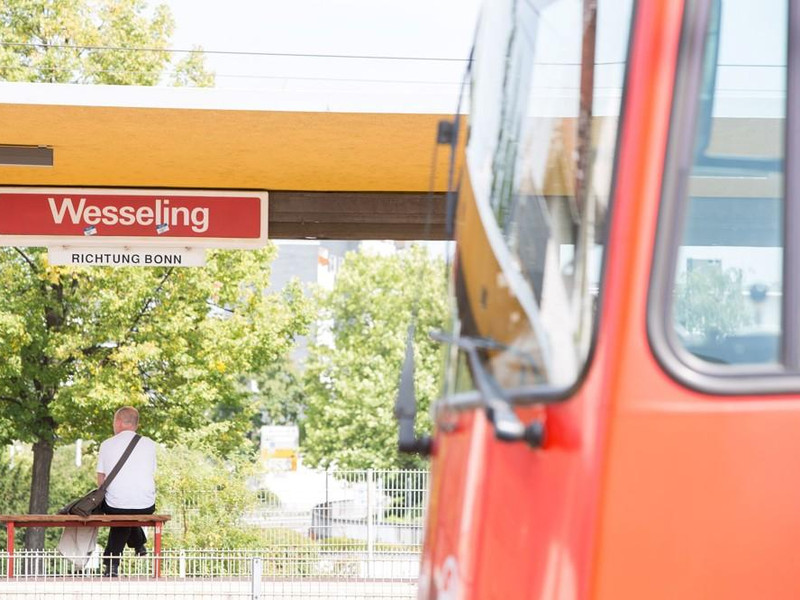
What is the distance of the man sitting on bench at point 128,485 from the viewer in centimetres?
1045

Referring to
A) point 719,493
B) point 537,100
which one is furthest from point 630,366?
point 537,100

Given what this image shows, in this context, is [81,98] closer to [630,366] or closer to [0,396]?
[630,366]

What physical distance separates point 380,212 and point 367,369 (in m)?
37.0

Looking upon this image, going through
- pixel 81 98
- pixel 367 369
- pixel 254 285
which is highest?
pixel 81 98

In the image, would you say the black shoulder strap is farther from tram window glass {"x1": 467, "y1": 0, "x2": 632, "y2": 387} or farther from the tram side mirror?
tram window glass {"x1": 467, "y1": 0, "x2": 632, "y2": 387}

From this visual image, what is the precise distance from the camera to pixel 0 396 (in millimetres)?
23844

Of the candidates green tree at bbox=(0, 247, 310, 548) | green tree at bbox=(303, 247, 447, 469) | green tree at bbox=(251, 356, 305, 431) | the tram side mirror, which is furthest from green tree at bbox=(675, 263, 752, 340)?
green tree at bbox=(251, 356, 305, 431)

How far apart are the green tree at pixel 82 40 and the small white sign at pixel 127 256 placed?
1298cm

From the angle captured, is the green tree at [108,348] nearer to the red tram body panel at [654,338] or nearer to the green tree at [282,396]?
the red tram body panel at [654,338]

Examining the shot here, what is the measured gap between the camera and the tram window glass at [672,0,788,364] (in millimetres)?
2570

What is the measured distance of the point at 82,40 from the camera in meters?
24.1

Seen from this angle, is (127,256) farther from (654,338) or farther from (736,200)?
(654,338)

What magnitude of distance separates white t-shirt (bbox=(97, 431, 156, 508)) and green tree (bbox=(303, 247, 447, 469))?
34.3 meters

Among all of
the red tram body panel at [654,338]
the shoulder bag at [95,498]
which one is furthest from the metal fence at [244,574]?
the red tram body panel at [654,338]
